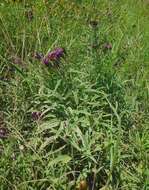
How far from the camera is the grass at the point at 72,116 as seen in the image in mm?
2328

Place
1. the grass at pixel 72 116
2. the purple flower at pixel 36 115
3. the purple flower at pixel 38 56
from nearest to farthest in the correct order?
1. the grass at pixel 72 116
2. the purple flower at pixel 36 115
3. the purple flower at pixel 38 56

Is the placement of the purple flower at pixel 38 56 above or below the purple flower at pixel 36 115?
above

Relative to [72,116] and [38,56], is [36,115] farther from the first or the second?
[38,56]

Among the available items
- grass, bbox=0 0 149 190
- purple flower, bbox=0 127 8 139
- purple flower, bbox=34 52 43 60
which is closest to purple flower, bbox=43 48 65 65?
grass, bbox=0 0 149 190

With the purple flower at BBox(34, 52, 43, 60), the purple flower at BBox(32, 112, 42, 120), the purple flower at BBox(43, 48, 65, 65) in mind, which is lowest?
the purple flower at BBox(32, 112, 42, 120)

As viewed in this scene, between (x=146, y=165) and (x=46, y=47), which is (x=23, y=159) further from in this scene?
(x=46, y=47)

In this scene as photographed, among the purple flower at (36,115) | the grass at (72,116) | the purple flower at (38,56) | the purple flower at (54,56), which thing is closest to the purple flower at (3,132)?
the grass at (72,116)

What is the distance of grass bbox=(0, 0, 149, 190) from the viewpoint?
7.64 ft

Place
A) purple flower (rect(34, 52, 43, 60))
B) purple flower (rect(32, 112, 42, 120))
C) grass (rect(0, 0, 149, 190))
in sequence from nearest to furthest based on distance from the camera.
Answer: grass (rect(0, 0, 149, 190))
purple flower (rect(32, 112, 42, 120))
purple flower (rect(34, 52, 43, 60))

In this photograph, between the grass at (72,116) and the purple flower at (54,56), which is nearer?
the grass at (72,116)

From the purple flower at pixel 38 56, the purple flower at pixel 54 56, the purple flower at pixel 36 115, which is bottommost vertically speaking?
the purple flower at pixel 36 115

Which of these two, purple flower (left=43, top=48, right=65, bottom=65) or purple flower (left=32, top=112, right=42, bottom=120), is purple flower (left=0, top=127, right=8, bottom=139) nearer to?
purple flower (left=32, top=112, right=42, bottom=120)

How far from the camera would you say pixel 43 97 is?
2.62 metres

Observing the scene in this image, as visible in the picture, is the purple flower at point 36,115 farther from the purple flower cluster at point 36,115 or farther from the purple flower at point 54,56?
the purple flower at point 54,56
